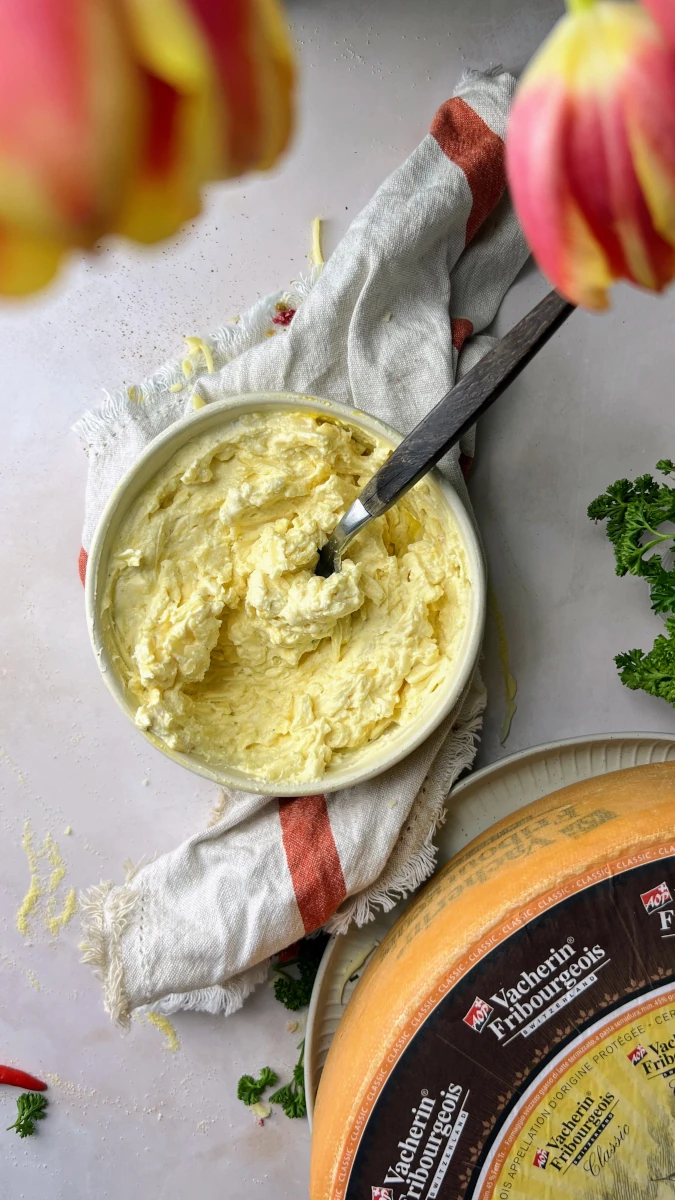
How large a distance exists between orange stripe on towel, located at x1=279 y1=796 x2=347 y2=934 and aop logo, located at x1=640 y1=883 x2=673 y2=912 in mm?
388

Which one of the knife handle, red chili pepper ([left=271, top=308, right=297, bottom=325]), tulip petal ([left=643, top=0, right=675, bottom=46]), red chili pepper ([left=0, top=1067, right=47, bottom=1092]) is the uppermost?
red chili pepper ([left=271, top=308, right=297, bottom=325])

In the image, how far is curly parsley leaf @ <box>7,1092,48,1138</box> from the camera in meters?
1.21

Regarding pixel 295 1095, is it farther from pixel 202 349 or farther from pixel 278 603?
pixel 202 349

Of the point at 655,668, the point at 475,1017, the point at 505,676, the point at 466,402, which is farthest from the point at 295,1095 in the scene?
the point at 466,402

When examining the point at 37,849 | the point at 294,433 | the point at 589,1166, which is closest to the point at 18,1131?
the point at 37,849

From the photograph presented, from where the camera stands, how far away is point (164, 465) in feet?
3.25

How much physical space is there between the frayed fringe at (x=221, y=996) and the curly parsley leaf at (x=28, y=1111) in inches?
8.8

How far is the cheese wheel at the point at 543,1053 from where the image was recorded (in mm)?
807

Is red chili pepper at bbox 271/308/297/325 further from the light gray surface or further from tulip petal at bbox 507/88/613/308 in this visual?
tulip petal at bbox 507/88/613/308

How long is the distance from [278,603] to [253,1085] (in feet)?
2.41

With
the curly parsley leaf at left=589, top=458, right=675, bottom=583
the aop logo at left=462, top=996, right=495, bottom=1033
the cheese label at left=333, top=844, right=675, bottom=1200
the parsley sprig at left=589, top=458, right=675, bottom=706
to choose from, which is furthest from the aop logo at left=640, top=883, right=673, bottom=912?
the curly parsley leaf at left=589, top=458, right=675, bottom=583

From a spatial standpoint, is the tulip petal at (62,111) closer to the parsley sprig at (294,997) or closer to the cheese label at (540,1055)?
the cheese label at (540,1055)

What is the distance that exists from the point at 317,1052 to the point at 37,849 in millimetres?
483

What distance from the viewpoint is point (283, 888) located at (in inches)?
42.3
